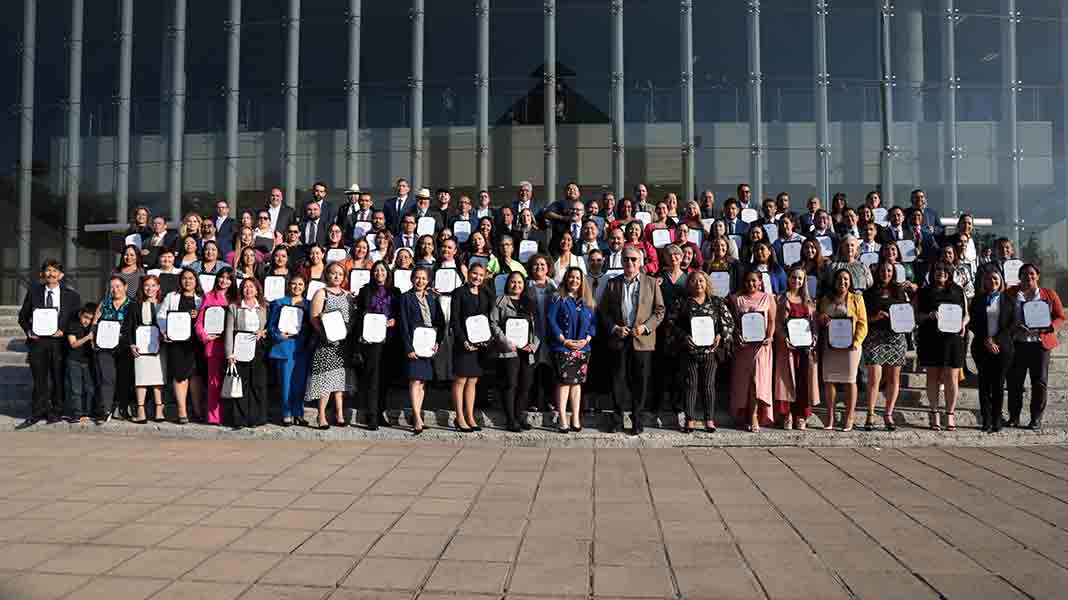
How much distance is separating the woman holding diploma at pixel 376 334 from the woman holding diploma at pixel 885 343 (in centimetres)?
548

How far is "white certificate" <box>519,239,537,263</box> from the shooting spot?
402 inches

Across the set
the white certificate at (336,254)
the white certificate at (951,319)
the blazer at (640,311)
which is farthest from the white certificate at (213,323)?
the white certificate at (951,319)

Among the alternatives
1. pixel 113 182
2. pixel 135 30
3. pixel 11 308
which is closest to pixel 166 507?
pixel 11 308

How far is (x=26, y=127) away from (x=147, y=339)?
39.5 feet

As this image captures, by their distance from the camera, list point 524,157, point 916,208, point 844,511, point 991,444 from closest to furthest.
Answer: point 844,511 < point 991,444 < point 916,208 < point 524,157

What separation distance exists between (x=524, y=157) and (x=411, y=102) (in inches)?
110

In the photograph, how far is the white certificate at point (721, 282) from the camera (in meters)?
9.05

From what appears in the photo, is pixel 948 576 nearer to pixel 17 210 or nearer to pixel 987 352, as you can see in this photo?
pixel 987 352

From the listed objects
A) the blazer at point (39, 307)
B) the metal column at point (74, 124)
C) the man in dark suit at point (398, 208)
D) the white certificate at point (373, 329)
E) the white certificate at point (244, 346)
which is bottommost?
the white certificate at point (244, 346)

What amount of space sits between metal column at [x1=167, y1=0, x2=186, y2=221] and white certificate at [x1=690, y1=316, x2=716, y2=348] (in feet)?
42.2

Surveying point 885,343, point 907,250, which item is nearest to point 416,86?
point 907,250

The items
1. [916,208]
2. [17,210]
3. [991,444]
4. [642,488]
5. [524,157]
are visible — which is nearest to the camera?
[642,488]

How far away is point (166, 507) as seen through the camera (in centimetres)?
543

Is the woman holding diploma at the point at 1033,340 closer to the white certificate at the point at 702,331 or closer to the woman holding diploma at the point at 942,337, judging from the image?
the woman holding diploma at the point at 942,337
